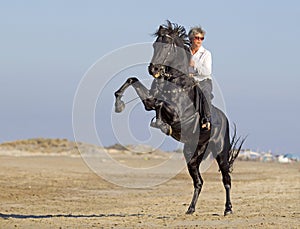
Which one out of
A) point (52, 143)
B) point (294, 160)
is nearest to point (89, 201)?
point (52, 143)

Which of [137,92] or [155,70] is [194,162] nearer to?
[137,92]

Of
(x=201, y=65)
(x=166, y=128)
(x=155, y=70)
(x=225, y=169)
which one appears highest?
(x=201, y=65)

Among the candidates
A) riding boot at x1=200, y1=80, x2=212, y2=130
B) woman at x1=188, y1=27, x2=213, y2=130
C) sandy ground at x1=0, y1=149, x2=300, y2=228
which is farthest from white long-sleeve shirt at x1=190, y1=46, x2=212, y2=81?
sandy ground at x1=0, y1=149, x2=300, y2=228

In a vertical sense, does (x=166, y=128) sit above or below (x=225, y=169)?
above

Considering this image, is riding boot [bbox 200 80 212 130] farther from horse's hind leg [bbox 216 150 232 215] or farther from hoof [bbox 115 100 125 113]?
hoof [bbox 115 100 125 113]

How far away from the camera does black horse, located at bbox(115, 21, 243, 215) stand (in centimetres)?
1536

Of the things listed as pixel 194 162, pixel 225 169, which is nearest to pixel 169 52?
pixel 194 162

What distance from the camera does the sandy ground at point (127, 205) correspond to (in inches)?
628

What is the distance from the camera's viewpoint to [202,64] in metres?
16.5

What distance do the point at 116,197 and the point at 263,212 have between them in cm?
769

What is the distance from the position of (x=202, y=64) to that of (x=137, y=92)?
1.86 meters

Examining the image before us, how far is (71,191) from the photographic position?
27141 millimetres

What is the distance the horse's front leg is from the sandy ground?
7.28 feet

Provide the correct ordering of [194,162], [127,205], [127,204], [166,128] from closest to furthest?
[166,128], [194,162], [127,205], [127,204]
